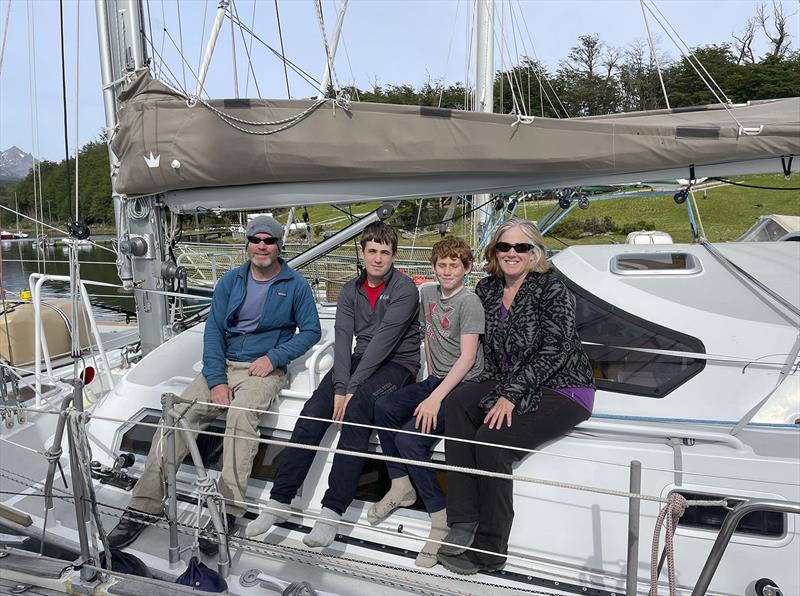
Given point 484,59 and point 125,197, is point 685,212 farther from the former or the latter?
point 125,197

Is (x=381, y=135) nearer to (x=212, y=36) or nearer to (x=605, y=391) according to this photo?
(x=212, y=36)

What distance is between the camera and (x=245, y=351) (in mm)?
3021

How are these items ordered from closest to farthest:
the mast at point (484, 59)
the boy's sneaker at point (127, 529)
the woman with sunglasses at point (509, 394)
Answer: the woman with sunglasses at point (509, 394) → the boy's sneaker at point (127, 529) → the mast at point (484, 59)

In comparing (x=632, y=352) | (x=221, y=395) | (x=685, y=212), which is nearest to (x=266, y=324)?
(x=221, y=395)

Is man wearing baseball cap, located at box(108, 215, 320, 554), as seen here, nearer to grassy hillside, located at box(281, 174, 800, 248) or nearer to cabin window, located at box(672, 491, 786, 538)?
cabin window, located at box(672, 491, 786, 538)

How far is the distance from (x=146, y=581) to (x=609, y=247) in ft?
9.78

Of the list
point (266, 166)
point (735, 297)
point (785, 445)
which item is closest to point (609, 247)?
point (735, 297)

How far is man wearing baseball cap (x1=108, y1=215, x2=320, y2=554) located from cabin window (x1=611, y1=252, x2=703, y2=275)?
179 centimetres

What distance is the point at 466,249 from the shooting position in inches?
107

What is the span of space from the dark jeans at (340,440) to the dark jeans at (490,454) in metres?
0.38

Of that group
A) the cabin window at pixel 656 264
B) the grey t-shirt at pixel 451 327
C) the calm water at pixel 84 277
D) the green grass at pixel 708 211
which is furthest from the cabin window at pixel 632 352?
the green grass at pixel 708 211

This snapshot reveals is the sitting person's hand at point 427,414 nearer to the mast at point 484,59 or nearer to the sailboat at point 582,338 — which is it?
the sailboat at point 582,338

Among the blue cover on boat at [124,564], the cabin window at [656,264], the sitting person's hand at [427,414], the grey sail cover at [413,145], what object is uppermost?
the grey sail cover at [413,145]

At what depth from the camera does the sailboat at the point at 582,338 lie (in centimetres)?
228
